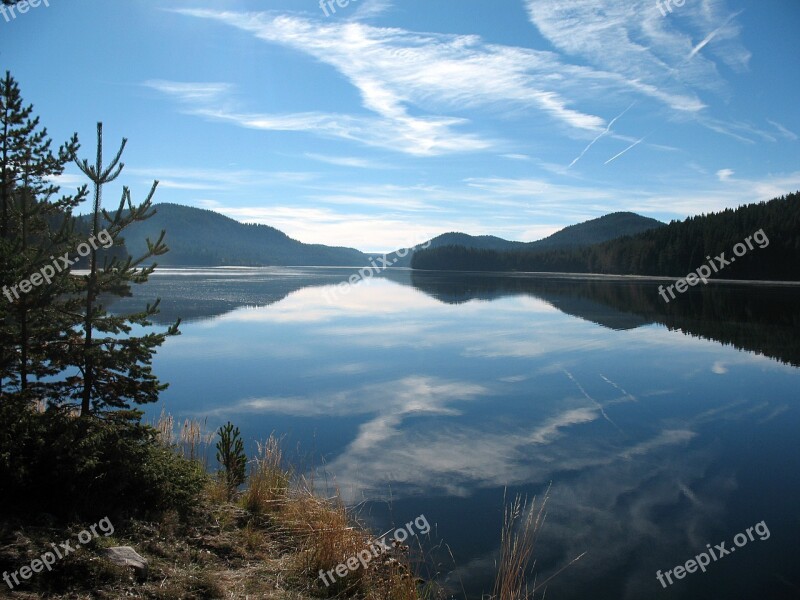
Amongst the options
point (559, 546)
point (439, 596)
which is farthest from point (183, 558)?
point (559, 546)

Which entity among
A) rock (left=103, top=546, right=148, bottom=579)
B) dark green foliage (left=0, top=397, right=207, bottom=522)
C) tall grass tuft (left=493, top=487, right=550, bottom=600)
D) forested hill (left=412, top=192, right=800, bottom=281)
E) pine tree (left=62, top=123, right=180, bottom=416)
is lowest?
tall grass tuft (left=493, top=487, right=550, bottom=600)

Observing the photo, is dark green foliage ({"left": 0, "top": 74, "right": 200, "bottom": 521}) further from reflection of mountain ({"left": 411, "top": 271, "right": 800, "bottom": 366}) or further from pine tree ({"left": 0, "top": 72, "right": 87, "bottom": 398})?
reflection of mountain ({"left": 411, "top": 271, "right": 800, "bottom": 366})

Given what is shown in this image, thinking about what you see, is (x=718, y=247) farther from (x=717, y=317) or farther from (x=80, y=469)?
(x=80, y=469)

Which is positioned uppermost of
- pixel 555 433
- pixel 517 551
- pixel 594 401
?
pixel 594 401

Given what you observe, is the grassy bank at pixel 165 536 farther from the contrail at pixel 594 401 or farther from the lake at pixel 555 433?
the contrail at pixel 594 401

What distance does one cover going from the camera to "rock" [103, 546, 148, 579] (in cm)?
547

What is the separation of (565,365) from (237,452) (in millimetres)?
16283

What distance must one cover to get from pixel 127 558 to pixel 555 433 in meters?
10.6

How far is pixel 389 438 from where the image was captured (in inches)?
516

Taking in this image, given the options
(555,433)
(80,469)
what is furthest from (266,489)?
(555,433)

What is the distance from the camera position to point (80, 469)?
20.0 ft

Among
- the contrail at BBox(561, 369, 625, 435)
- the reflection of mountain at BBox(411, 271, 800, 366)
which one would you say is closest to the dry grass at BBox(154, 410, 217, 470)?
the contrail at BBox(561, 369, 625, 435)

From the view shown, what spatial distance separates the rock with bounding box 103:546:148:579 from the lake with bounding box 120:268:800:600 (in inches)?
155

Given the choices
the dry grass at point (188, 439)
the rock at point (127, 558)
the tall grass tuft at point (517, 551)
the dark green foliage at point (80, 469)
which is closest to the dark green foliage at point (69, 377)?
the dark green foliage at point (80, 469)
